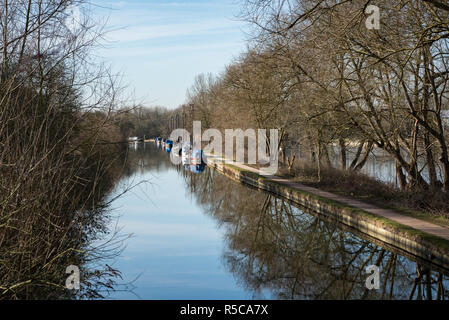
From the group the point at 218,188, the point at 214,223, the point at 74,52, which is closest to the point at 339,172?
the point at 218,188

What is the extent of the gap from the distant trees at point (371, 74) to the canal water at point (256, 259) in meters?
3.76

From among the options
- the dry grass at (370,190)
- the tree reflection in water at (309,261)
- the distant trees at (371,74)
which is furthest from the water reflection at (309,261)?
the distant trees at (371,74)

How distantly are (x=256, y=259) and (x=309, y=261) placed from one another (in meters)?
1.18

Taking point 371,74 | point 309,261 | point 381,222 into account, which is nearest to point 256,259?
point 309,261

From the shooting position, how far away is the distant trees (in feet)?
43.7

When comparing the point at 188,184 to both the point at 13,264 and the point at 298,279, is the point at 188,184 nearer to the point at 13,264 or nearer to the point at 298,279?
the point at 298,279

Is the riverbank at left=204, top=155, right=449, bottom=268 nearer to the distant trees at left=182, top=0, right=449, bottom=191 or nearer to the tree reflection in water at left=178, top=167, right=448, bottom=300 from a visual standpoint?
the tree reflection in water at left=178, top=167, right=448, bottom=300

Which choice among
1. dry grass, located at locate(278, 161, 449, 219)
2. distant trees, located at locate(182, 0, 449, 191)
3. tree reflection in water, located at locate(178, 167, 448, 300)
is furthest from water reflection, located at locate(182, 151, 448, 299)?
distant trees, located at locate(182, 0, 449, 191)

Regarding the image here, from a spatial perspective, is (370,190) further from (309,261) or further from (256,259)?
(256,259)

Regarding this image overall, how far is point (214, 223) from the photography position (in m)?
16.7

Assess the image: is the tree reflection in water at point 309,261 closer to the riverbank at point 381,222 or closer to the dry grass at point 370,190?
the riverbank at point 381,222

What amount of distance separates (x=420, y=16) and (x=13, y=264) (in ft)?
40.0

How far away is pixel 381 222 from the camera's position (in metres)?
12.4

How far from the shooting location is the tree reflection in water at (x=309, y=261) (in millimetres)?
8984
